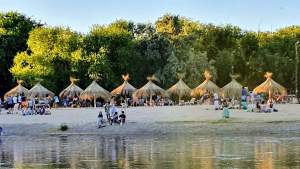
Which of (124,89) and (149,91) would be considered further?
(149,91)

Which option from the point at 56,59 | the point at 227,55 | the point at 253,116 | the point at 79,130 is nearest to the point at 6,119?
the point at 79,130

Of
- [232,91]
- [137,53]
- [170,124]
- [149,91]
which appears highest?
[137,53]

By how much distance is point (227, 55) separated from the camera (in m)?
77.2

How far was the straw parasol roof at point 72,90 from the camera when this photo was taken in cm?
6284

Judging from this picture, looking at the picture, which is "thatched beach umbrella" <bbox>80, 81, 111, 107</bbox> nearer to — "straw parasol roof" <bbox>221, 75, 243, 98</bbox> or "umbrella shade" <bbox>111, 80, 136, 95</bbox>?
"umbrella shade" <bbox>111, 80, 136, 95</bbox>

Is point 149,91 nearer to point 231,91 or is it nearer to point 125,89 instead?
point 125,89

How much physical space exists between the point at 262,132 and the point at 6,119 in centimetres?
1792

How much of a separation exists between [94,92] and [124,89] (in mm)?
3434

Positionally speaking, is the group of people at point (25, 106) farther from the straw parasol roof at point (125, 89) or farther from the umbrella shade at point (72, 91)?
the straw parasol roof at point (125, 89)

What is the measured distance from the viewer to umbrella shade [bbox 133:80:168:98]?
64500 millimetres

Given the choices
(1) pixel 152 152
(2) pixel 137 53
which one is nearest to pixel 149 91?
(2) pixel 137 53

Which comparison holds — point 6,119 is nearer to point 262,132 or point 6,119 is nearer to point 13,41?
point 262,132

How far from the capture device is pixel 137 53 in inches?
2763

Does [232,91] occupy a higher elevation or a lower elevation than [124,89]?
lower
